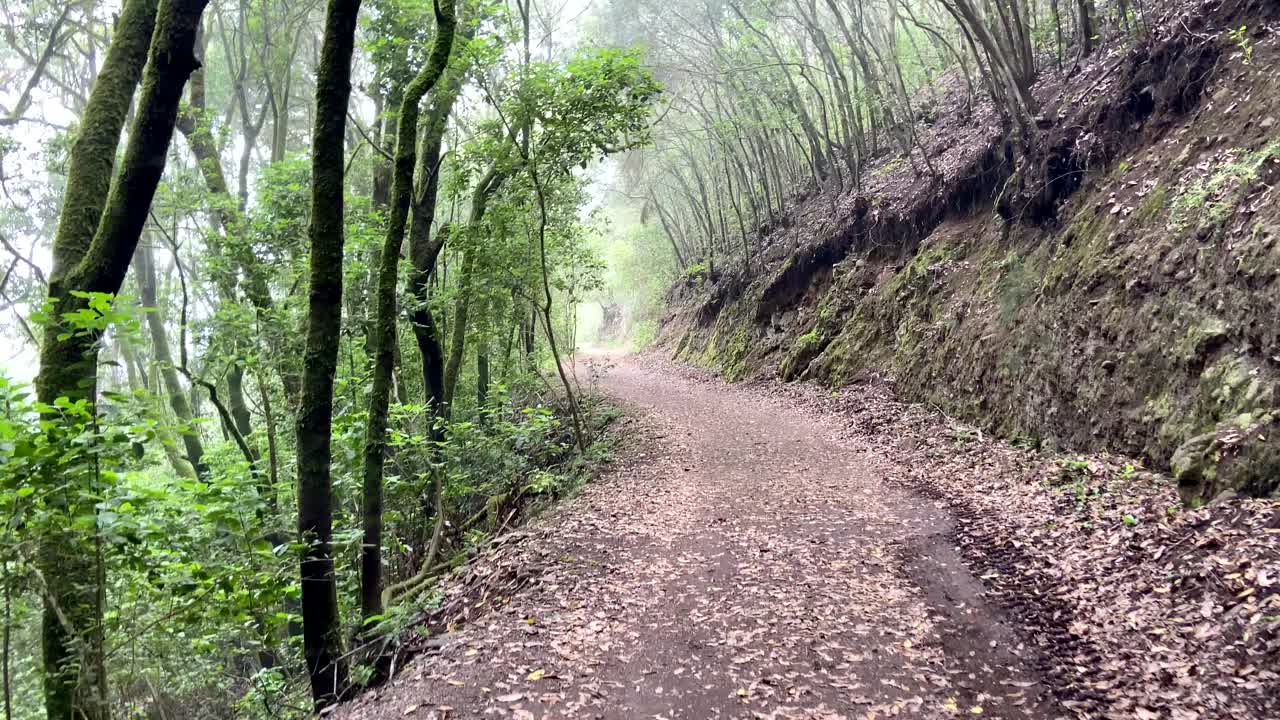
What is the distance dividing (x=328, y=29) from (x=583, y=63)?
5.04 m

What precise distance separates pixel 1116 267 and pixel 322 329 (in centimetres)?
813

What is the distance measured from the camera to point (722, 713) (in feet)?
12.4

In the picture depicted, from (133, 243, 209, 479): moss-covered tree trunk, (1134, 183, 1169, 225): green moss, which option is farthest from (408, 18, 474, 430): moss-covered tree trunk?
(1134, 183, 1169, 225): green moss

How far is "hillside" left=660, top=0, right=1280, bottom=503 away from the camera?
5.35 meters

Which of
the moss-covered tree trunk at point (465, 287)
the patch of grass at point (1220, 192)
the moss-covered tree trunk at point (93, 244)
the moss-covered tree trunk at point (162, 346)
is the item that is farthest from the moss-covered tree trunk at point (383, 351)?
the moss-covered tree trunk at point (162, 346)

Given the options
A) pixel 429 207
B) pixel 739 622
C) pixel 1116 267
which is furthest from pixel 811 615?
pixel 429 207

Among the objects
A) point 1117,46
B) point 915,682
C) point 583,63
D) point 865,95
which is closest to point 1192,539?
point 915,682

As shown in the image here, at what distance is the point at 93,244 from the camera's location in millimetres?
4340

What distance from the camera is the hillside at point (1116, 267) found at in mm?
5348

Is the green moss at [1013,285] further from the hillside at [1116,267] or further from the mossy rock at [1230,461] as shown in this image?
the mossy rock at [1230,461]

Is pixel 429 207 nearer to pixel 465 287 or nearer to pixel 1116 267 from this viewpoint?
pixel 465 287

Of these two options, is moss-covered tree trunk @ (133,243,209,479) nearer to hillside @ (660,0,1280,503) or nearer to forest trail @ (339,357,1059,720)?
forest trail @ (339,357,1059,720)

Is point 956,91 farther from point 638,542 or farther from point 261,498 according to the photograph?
point 261,498

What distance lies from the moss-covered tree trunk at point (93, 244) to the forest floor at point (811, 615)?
1.60 meters
